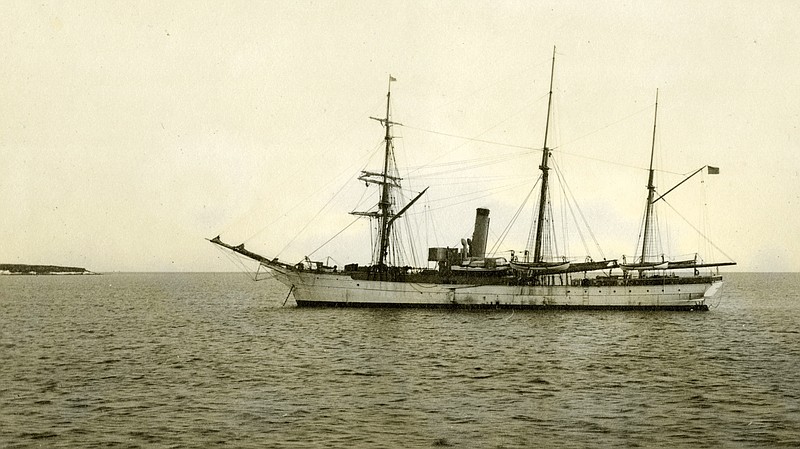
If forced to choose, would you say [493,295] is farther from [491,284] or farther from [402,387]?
[402,387]

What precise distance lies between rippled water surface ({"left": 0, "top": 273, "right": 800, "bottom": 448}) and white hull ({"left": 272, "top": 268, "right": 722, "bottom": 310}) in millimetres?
10483

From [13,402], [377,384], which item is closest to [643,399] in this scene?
[377,384]

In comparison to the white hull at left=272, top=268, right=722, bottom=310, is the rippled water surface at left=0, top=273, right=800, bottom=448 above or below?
below

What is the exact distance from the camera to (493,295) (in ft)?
165

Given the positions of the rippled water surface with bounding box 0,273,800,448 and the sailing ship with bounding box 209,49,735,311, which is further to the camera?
the sailing ship with bounding box 209,49,735,311

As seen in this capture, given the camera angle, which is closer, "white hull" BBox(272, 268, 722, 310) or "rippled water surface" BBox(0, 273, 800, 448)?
"rippled water surface" BBox(0, 273, 800, 448)

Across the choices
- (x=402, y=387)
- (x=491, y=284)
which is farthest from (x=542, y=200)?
(x=402, y=387)

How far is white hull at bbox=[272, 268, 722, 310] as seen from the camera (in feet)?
164

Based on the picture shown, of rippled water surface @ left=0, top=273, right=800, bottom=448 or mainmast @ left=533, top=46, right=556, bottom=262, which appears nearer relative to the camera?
rippled water surface @ left=0, top=273, right=800, bottom=448

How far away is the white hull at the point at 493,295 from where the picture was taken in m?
49.9

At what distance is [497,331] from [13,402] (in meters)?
24.3

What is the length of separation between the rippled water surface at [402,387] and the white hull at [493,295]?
413 inches

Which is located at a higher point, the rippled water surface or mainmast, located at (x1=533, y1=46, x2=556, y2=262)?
mainmast, located at (x1=533, y1=46, x2=556, y2=262)

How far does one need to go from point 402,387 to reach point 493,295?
3056 centimetres
